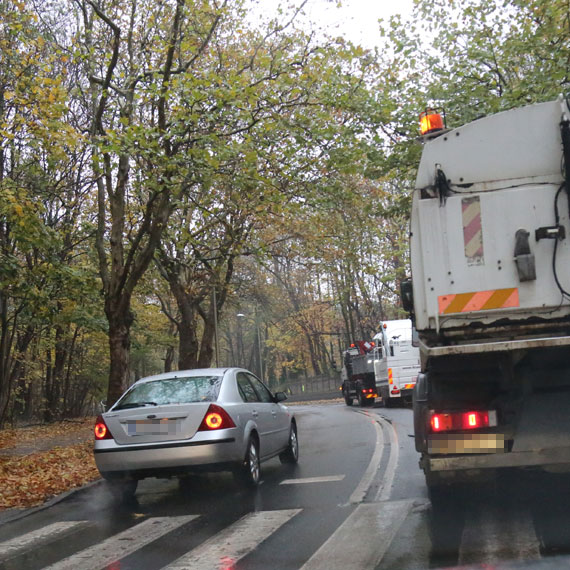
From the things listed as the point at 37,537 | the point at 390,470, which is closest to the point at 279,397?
the point at 390,470

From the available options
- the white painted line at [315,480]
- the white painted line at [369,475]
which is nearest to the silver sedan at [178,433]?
the white painted line at [315,480]

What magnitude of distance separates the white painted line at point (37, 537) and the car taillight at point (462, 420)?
3.78m

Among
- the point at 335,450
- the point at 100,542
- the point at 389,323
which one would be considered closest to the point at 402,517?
the point at 100,542

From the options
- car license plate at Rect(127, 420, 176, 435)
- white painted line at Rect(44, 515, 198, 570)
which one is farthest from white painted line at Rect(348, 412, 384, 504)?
car license plate at Rect(127, 420, 176, 435)

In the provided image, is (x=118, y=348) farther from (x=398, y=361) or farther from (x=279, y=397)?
(x=398, y=361)

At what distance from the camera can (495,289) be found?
6.00 m

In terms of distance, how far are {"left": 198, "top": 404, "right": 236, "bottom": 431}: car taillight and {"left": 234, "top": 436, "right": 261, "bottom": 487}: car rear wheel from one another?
0.55m

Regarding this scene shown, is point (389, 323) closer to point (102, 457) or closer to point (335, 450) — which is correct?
point (335, 450)

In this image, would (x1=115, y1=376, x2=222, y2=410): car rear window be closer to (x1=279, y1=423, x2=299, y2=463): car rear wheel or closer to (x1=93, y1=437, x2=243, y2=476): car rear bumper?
(x1=93, y1=437, x2=243, y2=476): car rear bumper

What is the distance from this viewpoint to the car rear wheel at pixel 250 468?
8632 mm

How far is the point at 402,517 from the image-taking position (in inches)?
257

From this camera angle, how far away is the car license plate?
830cm

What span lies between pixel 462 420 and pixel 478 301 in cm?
100

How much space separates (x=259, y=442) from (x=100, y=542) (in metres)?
3.09
